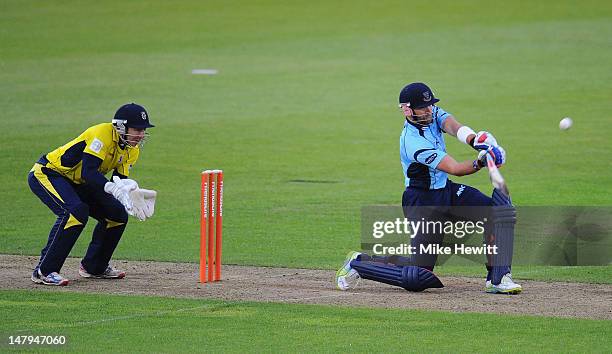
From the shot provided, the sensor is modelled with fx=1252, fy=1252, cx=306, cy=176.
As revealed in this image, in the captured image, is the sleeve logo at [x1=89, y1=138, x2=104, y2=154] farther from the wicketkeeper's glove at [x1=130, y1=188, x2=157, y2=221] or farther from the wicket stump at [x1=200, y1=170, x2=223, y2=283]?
the wicket stump at [x1=200, y1=170, x2=223, y2=283]

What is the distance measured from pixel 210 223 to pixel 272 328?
2.16m

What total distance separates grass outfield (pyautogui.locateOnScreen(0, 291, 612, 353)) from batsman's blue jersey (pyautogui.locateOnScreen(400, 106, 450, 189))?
1.55 metres

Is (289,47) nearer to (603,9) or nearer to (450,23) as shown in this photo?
(450,23)

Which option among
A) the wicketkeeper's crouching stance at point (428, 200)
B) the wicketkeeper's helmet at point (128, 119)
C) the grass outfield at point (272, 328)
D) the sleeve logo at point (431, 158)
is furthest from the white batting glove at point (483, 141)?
the wicketkeeper's helmet at point (128, 119)

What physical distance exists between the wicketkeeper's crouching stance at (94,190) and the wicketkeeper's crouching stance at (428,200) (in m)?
2.17

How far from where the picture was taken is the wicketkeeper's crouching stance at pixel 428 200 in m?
11.1

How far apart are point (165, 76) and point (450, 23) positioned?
12.1 m

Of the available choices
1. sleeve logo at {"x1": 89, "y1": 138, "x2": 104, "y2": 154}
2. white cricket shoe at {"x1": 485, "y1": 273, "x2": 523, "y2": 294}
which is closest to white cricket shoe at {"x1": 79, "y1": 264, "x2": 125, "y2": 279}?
sleeve logo at {"x1": 89, "y1": 138, "x2": 104, "y2": 154}

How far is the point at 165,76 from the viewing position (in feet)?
96.9

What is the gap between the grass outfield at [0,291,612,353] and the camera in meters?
9.20

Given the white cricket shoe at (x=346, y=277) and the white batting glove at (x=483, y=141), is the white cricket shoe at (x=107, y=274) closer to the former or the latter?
the white cricket shoe at (x=346, y=277)

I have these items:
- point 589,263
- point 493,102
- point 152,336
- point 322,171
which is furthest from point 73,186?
point 493,102

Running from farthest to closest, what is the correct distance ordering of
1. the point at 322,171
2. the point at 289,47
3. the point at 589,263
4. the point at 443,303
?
the point at 289,47, the point at 322,171, the point at 589,263, the point at 443,303

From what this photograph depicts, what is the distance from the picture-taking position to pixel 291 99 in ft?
87.8
